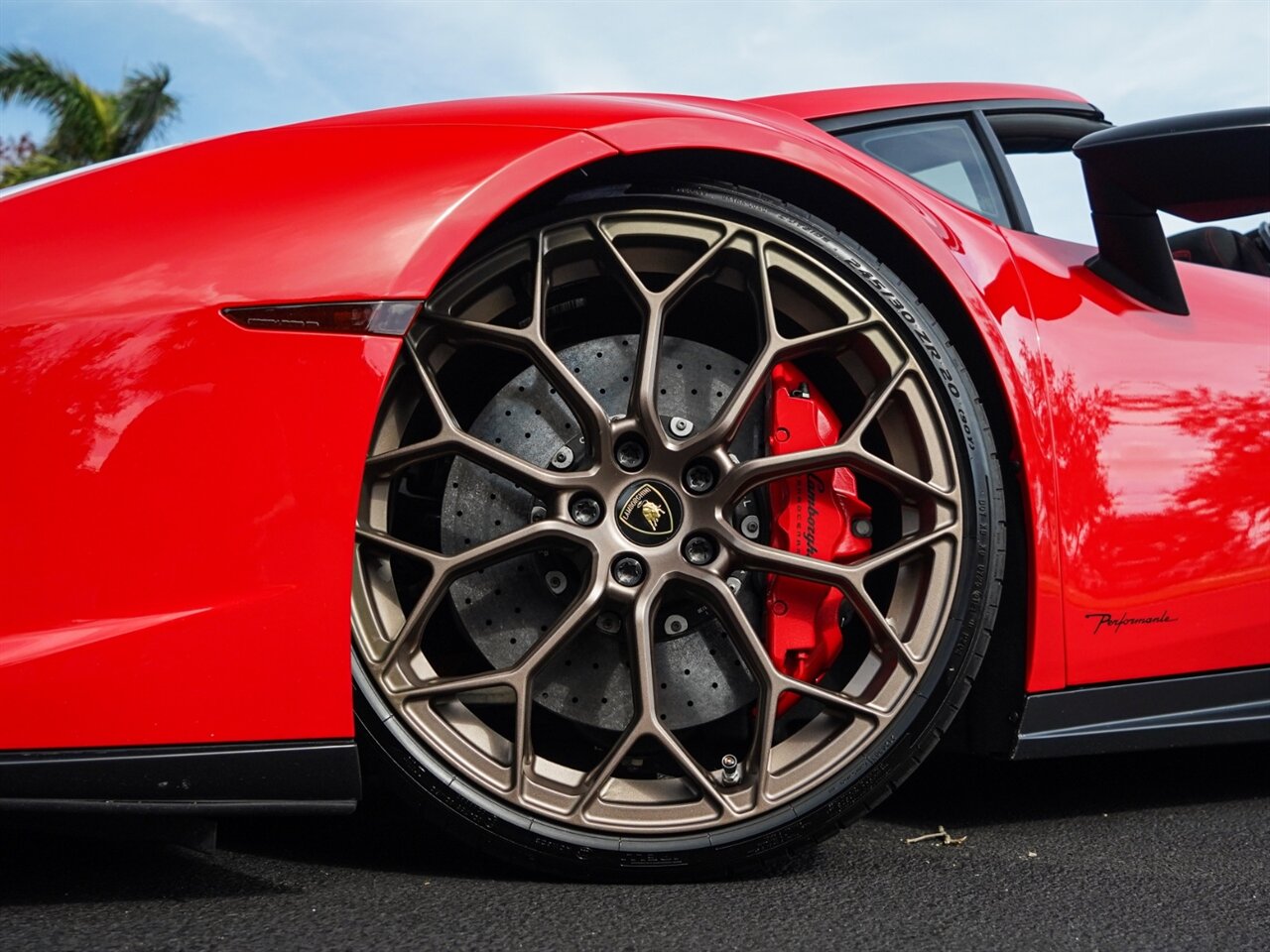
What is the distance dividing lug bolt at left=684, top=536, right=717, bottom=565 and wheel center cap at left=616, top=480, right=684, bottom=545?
3 cm

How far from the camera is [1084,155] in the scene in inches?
76.0

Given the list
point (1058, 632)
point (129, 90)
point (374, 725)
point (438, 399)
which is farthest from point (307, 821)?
point (129, 90)

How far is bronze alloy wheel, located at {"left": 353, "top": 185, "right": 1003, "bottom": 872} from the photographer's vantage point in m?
1.59

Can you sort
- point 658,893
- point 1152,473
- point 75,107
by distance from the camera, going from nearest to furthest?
point 658,893 → point 1152,473 → point 75,107

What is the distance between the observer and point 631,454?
5.40 ft

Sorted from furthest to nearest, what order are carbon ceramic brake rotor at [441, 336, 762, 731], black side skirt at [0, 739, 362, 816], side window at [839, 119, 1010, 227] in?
side window at [839, 119, 1010, 227], carbon ceramic brake rotor at [441, 336, 762, 731], black side skirt at [0, 739, 362, 816]

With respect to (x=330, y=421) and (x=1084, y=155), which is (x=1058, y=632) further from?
(x=330, y=421)

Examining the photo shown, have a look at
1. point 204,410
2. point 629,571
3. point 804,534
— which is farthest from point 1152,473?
point 204,410

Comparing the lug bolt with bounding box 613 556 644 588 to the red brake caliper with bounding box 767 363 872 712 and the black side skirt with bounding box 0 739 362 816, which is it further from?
the black side skirt with bounding box 0 739 362 816

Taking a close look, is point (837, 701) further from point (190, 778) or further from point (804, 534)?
point (190, 778)

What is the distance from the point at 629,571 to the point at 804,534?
282 mm

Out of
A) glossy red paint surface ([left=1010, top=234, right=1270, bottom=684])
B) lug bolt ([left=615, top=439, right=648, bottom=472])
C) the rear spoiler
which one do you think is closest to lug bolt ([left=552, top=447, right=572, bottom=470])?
lug bolt ([left=615, top=439, right=648, bottom=472])

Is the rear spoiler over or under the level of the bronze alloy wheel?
over

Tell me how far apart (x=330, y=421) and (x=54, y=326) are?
0.33m
